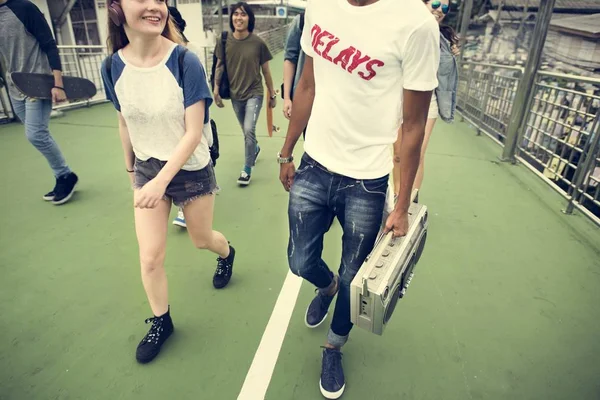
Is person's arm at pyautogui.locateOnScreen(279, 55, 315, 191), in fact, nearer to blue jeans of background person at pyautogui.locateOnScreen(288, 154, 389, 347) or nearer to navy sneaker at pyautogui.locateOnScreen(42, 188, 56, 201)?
blue jeans of background person at pyautogui.locateOnScreen(288, 154, 389, 347)

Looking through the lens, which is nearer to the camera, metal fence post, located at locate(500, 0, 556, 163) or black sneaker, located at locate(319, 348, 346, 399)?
black sneaker, located at locate(319, 348, 346, 399)

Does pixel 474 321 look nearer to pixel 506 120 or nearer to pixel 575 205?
pixel 575 205

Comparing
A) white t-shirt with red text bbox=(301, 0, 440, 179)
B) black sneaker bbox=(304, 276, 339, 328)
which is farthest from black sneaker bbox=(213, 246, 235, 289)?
white t-shirt with red text bbox=(301, 0, 440, 179)

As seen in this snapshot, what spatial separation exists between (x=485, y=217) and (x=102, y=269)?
3.82m

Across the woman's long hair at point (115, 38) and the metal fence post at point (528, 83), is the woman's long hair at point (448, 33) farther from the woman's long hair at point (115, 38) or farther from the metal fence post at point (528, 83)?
the woman's long hair at point (115, 38)

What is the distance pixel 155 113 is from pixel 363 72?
1.09m

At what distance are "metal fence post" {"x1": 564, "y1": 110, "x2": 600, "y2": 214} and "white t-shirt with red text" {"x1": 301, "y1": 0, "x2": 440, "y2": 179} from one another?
334 centimetres

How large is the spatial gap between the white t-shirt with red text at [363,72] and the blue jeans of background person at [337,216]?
2.6 inches

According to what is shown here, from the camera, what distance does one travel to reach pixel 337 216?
6.05ft

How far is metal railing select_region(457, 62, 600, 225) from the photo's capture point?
154 inches

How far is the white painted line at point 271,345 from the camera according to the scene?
2.04m

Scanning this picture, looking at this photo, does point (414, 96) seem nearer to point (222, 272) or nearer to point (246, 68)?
point (222, 272)

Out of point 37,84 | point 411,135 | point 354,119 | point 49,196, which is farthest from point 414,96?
point 49,196

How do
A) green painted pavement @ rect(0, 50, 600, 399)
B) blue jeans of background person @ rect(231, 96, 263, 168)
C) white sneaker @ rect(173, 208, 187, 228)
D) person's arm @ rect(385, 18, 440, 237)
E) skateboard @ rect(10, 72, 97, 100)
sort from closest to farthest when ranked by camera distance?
person's arm @ rect(385, 18, 440, 237) → green painted pavement @ rect(0, 50, 600, 399) → skateboard @ rect(10, 72, 97, 100) → white sneaker @ rect(173, 208, 187, 228) → blue jeans of background person @ rect(231, 96, 263, 168)
